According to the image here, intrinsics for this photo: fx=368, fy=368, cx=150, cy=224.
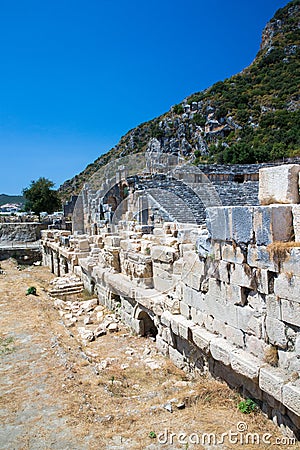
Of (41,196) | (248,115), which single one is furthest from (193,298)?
(248,115)

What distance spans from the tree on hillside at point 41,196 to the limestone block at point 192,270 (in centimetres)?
3043

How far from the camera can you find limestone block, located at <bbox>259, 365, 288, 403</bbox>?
3.76 meters

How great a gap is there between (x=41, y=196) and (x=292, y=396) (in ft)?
110

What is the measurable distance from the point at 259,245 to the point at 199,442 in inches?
87.9

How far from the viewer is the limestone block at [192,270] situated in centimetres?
546

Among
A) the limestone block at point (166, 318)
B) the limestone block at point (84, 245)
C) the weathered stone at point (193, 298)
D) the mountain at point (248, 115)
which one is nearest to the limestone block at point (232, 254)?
the weathered stone at point (193, 298)

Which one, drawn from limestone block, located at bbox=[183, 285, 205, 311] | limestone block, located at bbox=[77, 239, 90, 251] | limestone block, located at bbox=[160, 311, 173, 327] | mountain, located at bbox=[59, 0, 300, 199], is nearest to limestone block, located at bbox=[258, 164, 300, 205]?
limestone block, located at bbox=[183, 285, 205, 311]

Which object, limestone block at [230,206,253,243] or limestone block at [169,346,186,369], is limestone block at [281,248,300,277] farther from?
limestone block at [169,346,186,369]

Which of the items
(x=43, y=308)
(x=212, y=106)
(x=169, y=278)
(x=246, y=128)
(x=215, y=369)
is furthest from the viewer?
(x=212, y=106)

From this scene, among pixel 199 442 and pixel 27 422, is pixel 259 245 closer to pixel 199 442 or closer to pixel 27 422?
pixel 199 442

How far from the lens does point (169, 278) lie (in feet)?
22.8

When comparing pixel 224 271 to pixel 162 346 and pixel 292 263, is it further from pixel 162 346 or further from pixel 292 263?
pixel 162 346

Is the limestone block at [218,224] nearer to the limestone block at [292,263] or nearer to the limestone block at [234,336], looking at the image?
the limestone block at [292,263]

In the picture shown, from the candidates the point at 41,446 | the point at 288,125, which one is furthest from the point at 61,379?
the point at 288,125
